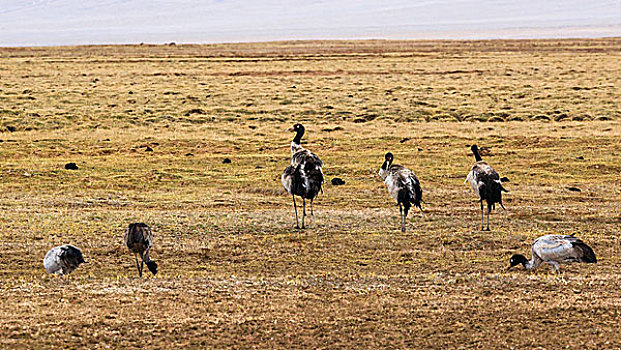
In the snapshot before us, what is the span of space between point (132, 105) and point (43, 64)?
37057mm

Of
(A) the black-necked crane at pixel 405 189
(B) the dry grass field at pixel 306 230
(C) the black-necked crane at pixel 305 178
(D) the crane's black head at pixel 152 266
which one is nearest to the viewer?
(B) the dry grass field at pixel 306 230

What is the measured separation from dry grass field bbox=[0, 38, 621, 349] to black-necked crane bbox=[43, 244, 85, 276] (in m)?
0.25

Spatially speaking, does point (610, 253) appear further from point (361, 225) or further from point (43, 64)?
point (43, 64)

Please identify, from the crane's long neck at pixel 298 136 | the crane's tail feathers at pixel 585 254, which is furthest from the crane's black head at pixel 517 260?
the crane's long neck at pixel 298 136

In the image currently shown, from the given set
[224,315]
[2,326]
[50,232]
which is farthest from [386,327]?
[50,232]

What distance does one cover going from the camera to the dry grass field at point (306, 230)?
9375 mm

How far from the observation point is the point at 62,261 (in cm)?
1169

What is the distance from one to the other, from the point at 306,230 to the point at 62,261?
532 cm

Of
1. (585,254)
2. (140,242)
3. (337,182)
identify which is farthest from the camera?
(337,182)

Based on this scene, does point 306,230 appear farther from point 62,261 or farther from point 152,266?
point 62,261

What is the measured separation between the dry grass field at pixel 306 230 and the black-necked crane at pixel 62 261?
0.25m

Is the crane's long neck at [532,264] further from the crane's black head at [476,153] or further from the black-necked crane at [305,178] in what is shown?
the crane's black head at [476,153]

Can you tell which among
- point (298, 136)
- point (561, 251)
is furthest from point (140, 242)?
point (298, 136)

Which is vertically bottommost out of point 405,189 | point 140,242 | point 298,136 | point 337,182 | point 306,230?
point 337,182
